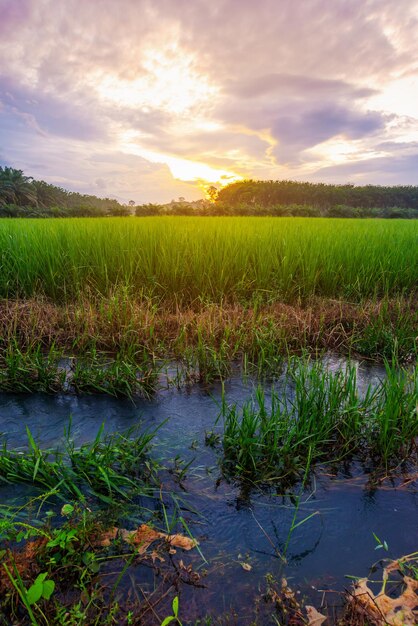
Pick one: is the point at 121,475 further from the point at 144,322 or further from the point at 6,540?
the point at 144,322

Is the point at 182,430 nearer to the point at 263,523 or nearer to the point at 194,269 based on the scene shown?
the point at 263,523

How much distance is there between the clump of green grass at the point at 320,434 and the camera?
2035mm

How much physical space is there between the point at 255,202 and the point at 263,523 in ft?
104

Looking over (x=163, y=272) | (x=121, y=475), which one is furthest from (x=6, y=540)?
(x=163, y=272)

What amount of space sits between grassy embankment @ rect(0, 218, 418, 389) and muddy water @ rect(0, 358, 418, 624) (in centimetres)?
88

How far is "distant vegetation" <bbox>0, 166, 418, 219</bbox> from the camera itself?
2152cm

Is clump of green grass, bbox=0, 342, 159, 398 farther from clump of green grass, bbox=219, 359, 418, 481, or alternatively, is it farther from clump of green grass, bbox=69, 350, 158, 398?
clump of green grass, bbox=219, 359, 418, 481

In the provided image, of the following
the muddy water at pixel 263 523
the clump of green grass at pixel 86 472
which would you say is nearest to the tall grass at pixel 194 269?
the muddy water at pixel 263 523

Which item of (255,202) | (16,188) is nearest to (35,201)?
(16,188)

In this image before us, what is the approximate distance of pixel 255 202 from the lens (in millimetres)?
31562

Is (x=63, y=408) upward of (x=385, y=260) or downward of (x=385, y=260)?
downward

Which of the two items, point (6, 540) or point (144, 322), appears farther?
point (144, 322)

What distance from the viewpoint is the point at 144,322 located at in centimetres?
384

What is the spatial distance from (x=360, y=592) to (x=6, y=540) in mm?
1433
